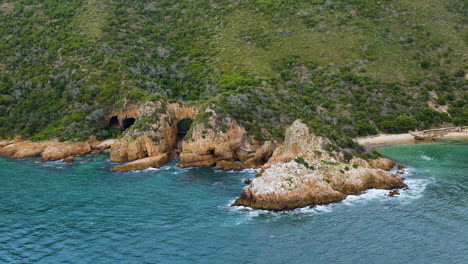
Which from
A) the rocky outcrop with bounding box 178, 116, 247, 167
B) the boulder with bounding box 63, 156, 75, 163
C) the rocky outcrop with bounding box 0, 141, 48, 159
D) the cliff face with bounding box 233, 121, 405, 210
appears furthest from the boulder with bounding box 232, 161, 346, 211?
the rocky outcrop with bounding box 0, 141, 48, 159

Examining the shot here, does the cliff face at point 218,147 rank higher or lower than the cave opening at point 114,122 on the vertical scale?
lower

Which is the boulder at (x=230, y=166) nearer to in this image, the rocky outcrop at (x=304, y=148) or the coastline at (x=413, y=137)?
the rocky outcrop at (x=304, y=148)

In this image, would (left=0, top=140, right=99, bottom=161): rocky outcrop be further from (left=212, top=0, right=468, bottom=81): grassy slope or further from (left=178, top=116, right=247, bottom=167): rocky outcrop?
(left=212, top=0, right=468, bottom=81): grassy slope

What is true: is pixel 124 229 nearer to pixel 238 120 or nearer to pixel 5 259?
pixel 5 259

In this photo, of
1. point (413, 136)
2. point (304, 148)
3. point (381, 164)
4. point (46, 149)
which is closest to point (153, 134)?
point (46, 149)

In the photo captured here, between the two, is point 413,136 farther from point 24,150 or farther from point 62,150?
point 24,150

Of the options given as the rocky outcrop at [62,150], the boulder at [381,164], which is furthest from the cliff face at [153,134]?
the boulder at [381,164]
